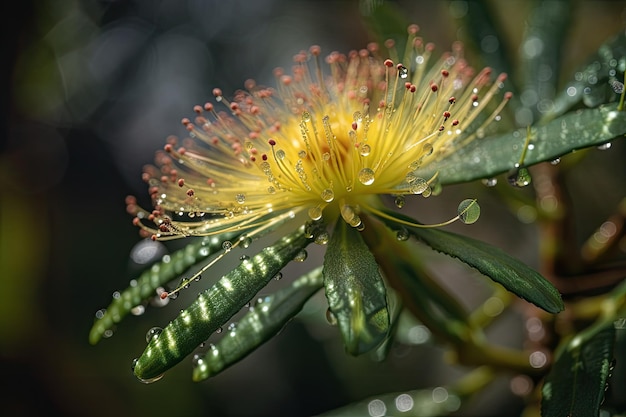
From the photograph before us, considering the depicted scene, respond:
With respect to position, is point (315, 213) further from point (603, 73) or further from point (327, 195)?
point (603, 73)

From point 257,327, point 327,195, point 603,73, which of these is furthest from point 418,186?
point 603,73

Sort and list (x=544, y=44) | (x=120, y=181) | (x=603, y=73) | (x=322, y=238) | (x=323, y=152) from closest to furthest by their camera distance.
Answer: (x=322, y=238) → (x=323, y=152) → (x=603, y=73) → (x=544, y=44) → (x=120, y=181)

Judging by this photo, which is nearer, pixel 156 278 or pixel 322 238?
pixel 322 238

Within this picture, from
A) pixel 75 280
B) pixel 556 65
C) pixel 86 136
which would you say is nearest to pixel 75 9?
pixel 86 136

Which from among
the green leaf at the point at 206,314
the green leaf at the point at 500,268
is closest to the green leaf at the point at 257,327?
the green leaf at the point at 206,314

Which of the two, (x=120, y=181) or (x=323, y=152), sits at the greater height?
(x=120, y=181)

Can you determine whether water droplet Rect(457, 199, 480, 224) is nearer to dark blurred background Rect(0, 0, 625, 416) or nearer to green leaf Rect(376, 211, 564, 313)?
green leaf Rect(376, 211, 564, 313)

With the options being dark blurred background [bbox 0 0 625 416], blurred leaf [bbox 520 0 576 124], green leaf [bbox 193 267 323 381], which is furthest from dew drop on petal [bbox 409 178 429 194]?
dark blurred background [bbox 0 0 625 416]
